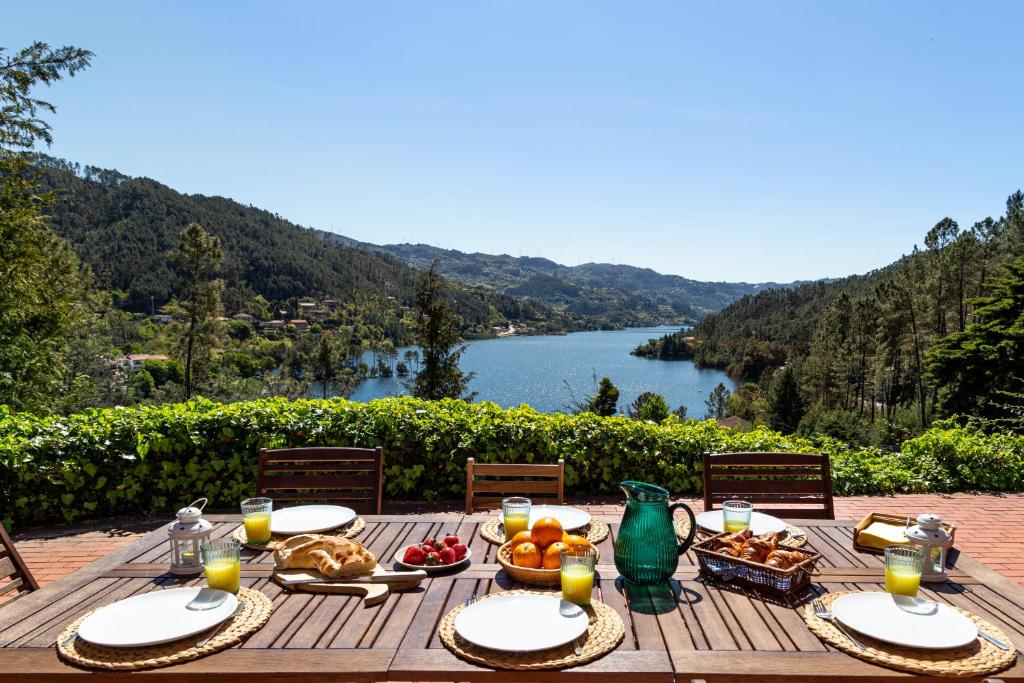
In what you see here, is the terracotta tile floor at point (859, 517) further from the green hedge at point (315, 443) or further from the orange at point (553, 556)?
the orange at point (553, 556)

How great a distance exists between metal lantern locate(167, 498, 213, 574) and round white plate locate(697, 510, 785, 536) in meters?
1.73

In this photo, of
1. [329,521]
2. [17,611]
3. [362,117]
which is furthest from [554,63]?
[17,611]

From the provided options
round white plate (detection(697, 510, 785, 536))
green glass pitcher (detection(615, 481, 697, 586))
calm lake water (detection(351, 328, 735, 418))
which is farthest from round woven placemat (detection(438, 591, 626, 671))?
A: calm lake water (detection(351, 328, 735, 418))

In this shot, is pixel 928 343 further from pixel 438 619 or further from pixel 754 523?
pixel 438 619

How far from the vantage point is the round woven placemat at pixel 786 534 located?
2074mm

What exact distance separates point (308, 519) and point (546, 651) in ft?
4.06

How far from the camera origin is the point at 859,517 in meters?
4.72

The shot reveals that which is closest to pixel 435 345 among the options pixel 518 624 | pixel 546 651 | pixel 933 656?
→ pixel 518 624

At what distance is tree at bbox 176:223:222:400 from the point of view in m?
18.9

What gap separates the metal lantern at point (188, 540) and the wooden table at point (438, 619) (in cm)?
6

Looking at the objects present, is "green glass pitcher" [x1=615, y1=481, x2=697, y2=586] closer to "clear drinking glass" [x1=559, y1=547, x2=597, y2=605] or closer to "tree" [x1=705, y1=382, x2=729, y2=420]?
"clear drinking glass" [x1=559, y1=547, x2=597, y2=605]

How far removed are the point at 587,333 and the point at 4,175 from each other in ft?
442

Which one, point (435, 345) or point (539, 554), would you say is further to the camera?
point (435, 345)

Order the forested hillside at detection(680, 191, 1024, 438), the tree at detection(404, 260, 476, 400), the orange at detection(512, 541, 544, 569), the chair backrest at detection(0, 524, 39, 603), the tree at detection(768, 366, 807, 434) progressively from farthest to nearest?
the tree at detection(768, 366, 807, 434)
the forested hillside at detection(680, 191, 1024, 438)
the tree at detection(404, 260, 476, 400)
the chair backrest at detection(0, 524, 39, 603)
the orange at detection(512, 541, 544, 569)
